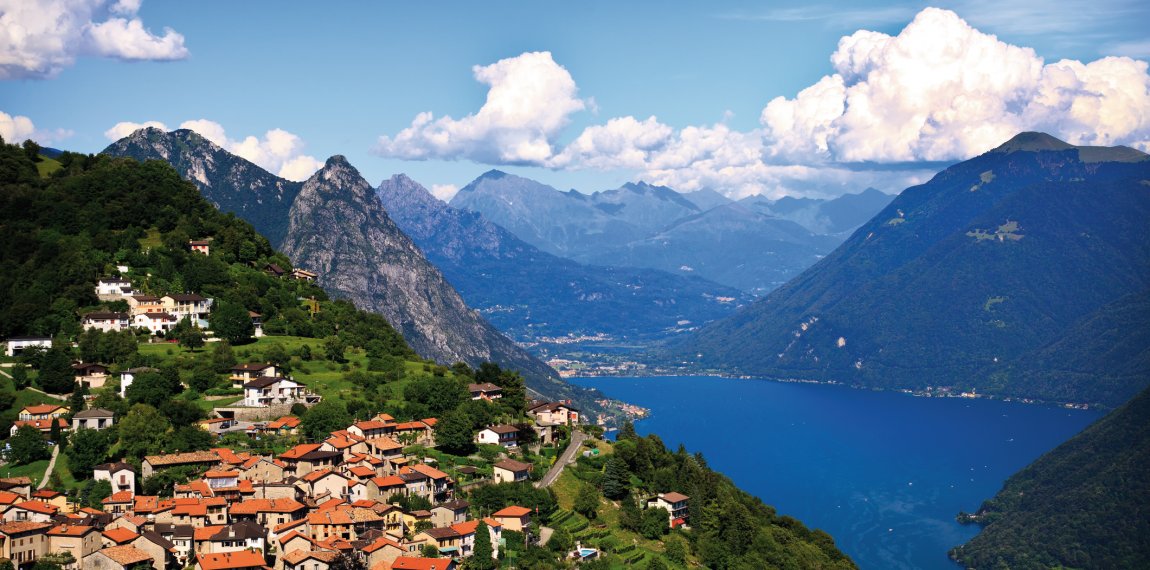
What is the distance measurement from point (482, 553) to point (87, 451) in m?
25.7

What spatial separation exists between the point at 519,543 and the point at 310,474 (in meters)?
12.4

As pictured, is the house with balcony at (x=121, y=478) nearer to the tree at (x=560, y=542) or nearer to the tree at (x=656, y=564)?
the tree at (x=560, y=542)

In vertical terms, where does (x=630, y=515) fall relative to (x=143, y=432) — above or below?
below

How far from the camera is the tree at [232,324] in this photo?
8400 centimetres

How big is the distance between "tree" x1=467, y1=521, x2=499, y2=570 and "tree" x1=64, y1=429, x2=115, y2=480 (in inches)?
952

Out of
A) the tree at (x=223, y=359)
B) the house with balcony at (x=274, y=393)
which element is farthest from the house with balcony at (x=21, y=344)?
the house with balcony at (x=274, y=393)

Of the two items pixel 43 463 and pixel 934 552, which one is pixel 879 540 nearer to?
pixel 934 552

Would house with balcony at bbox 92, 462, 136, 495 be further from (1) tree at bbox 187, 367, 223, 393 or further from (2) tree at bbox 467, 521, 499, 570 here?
(2) tree at bbox 467, 521, 499, 570

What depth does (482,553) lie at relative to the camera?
54.6 metres

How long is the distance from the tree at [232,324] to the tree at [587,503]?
1321 inches

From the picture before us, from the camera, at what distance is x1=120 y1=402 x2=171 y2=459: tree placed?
63.7 metres

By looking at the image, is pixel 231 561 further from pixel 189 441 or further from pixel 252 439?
pixel 252 439

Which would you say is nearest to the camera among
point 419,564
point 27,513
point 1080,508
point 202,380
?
point 419,564

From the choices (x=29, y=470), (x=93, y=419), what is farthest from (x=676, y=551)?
(x=29, y=470)
